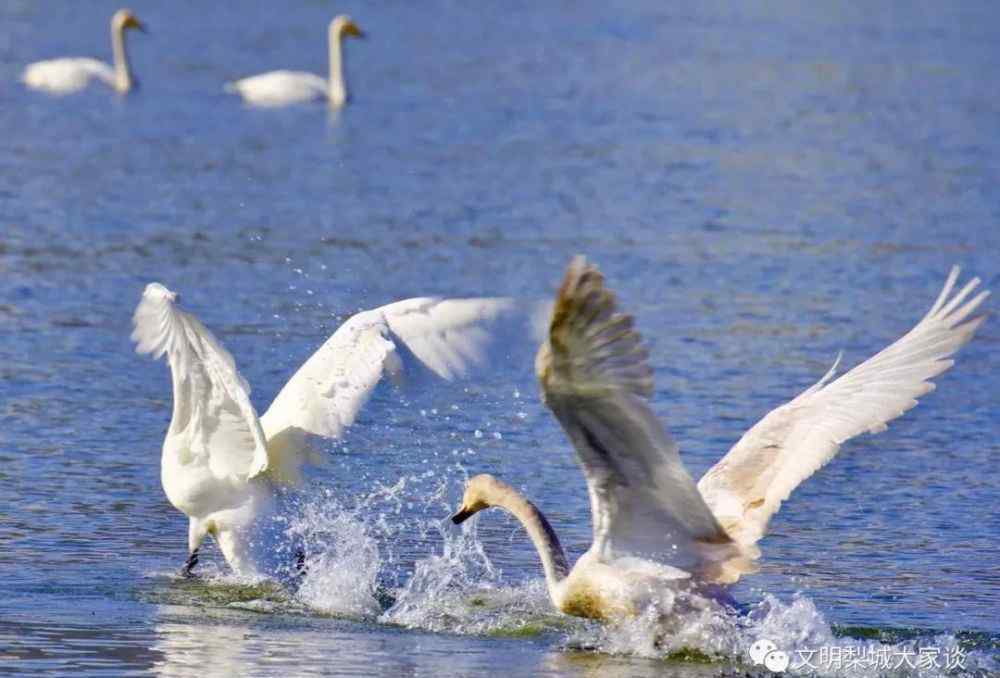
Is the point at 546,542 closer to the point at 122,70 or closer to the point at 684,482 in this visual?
the point at 684,482

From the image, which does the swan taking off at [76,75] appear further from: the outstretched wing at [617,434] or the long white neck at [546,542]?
the outstretched wing at [617,434]

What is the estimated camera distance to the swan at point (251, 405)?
8742mm

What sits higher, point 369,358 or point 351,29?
point 351,29

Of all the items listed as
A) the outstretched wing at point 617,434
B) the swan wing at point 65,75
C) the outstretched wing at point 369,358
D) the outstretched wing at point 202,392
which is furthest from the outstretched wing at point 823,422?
the swan wing at point 65,75

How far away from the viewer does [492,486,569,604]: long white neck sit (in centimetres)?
827

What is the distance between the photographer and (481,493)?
28.3 ft

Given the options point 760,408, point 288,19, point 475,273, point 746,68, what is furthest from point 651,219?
point 288,19

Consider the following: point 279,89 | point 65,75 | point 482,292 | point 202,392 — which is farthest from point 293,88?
point 202,392

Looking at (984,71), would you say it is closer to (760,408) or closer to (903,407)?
(760,408)

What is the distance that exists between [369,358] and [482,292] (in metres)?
6.36

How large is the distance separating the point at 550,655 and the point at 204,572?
79.5 inches

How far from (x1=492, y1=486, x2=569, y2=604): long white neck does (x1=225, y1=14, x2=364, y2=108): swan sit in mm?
18755

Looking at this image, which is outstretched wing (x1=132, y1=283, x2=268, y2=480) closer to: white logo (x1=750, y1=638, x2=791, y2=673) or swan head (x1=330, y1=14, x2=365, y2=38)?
white logo (x1=750, y1=638, x2=791, y2=673)

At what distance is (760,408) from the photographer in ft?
40.8
